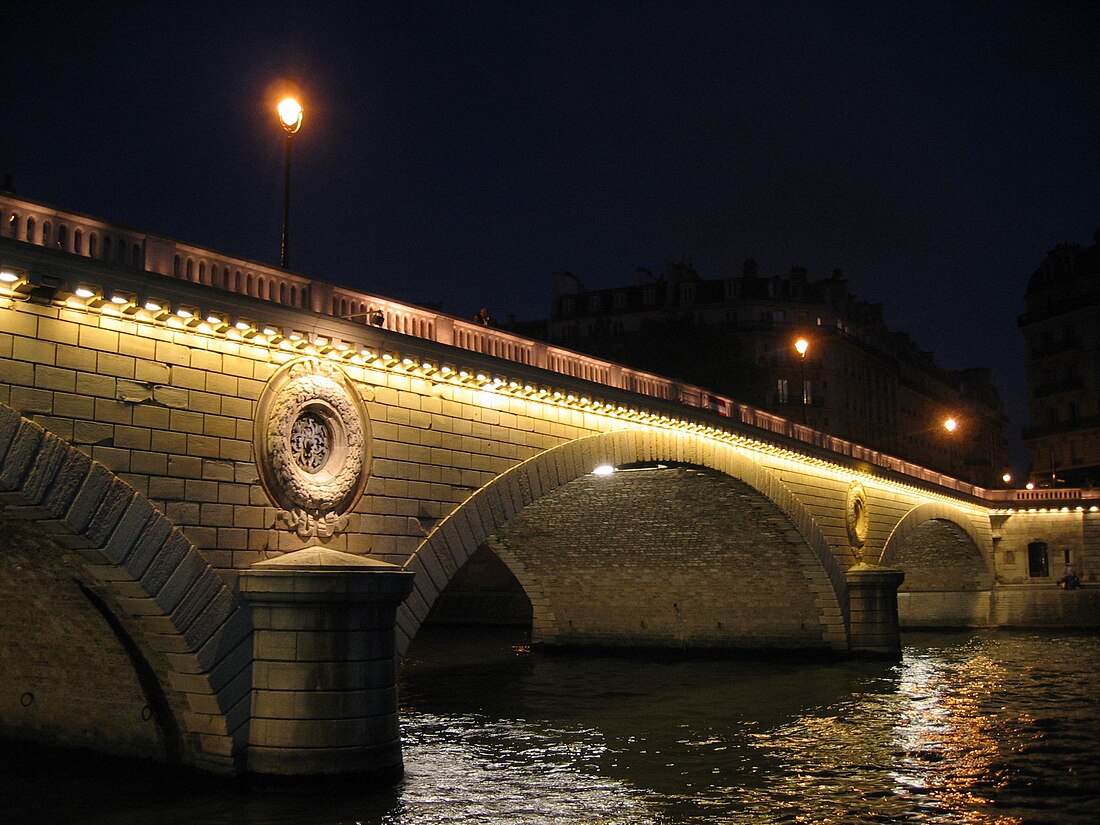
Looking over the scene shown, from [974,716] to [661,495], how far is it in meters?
11.5

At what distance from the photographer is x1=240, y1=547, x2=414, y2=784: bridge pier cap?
575 inches

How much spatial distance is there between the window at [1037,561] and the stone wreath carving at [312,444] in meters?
51.4

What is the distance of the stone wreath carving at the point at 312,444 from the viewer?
623 inches

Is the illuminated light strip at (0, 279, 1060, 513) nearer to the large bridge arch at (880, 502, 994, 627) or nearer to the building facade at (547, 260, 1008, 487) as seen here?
the large bridge arch at (880, 502, 994, 627)

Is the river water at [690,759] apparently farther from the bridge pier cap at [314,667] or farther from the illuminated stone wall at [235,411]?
the illuminated stone wall at [235,411]

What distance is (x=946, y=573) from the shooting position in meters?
57.0

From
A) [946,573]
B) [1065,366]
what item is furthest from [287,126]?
[1065,366]

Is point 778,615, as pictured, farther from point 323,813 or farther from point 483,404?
point 323,813

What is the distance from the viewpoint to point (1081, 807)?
596 inches

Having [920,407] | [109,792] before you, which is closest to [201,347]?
[109,792]

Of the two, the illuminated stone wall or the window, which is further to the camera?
the window

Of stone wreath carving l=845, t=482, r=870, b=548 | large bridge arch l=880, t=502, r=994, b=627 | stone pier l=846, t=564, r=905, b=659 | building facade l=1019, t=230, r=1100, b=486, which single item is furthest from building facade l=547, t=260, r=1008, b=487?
stone pier l=846, t=564, r=905, b=659

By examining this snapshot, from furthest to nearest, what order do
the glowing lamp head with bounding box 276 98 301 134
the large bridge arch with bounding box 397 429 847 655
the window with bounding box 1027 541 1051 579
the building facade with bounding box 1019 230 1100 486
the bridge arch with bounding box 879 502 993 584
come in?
the building facade with bounding box 1019 230 1100 486 → the window with bounding box 1027 541 1051 579 → the bridge arch with bounding box 879 502 993 584 → the large bridge arch with bounding box 397 429 847 655 → the glowing lamp head with bounding box 276 98 301 134

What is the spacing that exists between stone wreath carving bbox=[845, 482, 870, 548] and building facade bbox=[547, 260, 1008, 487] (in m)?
19.4
